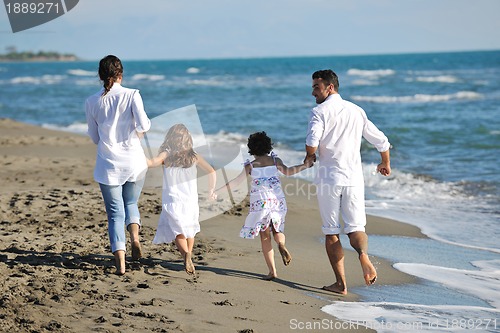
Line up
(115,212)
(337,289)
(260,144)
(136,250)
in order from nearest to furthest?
(337,289) → (115,212) → (260,144) → (136,250)

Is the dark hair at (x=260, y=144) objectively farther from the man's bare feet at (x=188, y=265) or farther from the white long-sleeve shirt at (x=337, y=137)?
the man's bare feet at (x=188, y=265)

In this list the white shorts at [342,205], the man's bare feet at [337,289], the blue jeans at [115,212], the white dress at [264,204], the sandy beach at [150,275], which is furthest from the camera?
the white dress at [264,204]

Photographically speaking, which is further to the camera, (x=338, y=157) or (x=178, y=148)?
(x=178, y=148)

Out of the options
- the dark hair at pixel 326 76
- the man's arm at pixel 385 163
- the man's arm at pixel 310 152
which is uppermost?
the dark hair at pixel 326 76

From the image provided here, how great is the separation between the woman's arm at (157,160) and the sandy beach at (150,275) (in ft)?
2.95

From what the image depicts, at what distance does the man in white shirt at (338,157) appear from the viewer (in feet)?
18.0

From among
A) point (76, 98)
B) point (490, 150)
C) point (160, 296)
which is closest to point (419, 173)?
point (490, 150)

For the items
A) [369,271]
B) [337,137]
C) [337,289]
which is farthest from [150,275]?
[337,137]

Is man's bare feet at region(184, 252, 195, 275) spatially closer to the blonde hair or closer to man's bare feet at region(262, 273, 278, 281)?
man's bare feet at region(262, 273, 278, 281)

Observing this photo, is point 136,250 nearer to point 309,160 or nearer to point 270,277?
point 270,277

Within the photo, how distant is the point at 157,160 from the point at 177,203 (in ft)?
1.37

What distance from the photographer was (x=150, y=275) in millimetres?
5742

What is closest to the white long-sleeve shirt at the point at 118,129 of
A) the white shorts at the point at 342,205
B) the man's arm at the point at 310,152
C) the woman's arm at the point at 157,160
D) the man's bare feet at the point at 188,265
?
the woman's arm at the point at 157,160

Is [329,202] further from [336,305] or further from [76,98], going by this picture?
[76,98]
